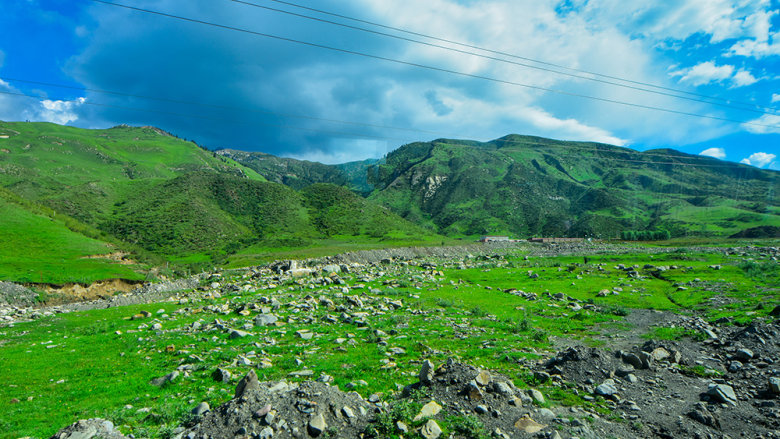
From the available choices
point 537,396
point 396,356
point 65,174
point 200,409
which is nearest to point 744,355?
point 537,396

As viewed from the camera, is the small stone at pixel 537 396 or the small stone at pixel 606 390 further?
the small stone at pixel 606 390

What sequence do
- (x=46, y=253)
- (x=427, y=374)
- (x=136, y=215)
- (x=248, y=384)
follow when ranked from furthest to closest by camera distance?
(x=136, y=215)
(x=46, y=253)
(x=427, y=374)
(x=248, y=384)

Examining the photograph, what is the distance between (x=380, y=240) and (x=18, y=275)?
103 meters

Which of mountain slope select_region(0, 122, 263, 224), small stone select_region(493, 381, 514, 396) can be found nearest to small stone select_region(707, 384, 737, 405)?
small stone select_region(493, 381, 514, 396)

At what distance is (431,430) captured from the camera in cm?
A: 679

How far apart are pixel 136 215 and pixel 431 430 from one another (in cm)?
14325

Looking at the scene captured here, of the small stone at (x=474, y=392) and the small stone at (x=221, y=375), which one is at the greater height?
the small stone at (x=474, y=392)

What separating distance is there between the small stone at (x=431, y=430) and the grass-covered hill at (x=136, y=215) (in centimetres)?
5130

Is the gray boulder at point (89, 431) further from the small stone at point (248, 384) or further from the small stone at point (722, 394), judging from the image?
the small stone at point (722, 394)

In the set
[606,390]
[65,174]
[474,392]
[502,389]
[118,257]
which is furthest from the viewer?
[65,174]

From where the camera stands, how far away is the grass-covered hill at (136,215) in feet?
174

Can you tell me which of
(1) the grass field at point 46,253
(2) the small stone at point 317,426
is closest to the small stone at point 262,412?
(2) the small stone at point 317,426

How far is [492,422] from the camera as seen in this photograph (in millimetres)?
7312

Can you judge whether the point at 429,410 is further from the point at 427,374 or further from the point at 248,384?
the point at 248,384
